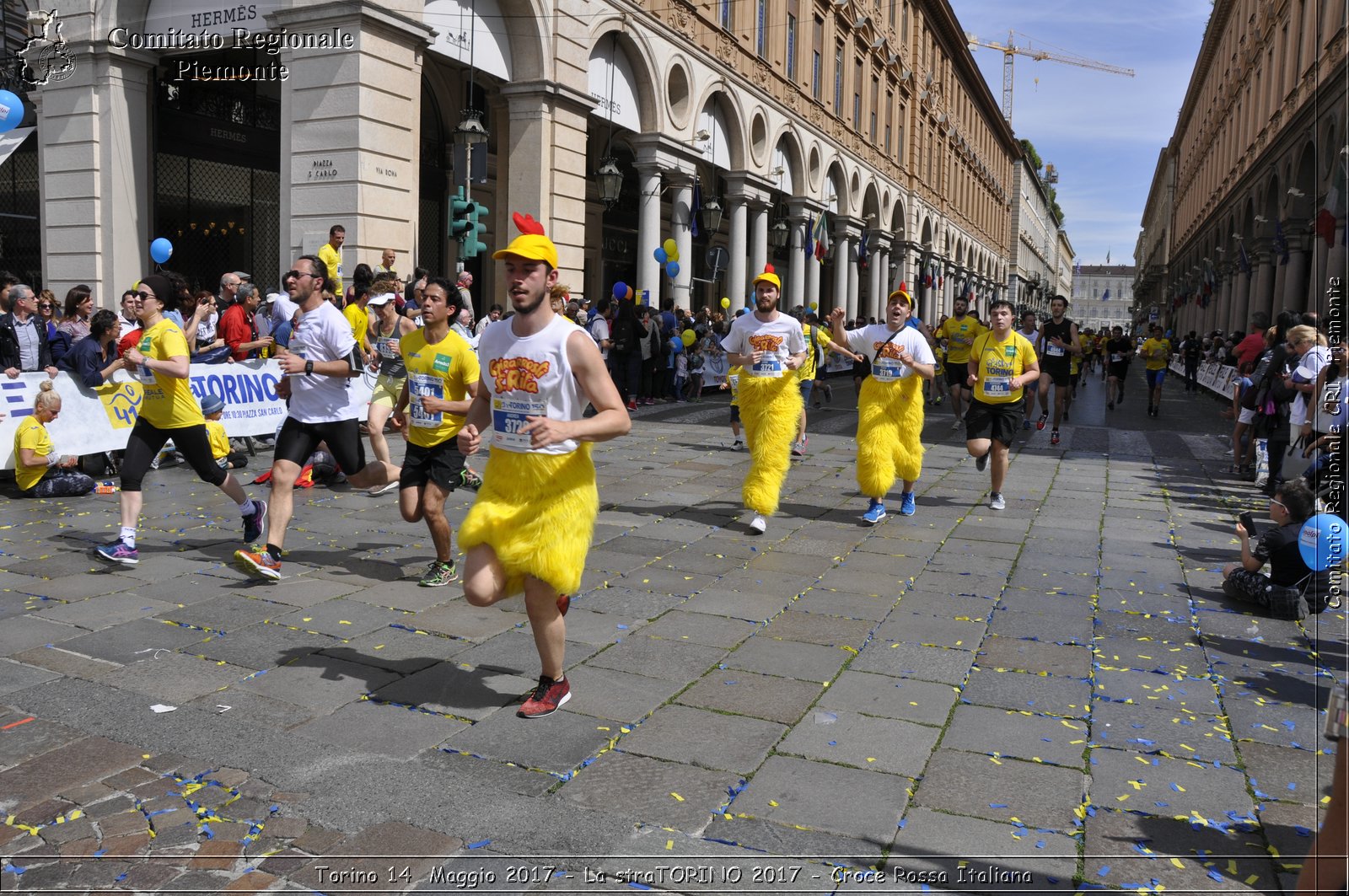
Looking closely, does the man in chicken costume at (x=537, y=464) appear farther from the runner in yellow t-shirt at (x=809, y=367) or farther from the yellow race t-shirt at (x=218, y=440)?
the runner in yellow t-shirt at (x=809, y=367)

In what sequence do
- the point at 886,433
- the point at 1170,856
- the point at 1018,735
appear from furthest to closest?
the point at 886,433, the point at 1018,735, the point at 1170,856

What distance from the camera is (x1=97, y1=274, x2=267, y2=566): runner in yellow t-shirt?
619cm

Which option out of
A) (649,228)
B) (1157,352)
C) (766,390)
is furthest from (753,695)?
(649,228)

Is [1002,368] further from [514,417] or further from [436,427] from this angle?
[514,417]

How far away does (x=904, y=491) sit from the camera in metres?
8.80

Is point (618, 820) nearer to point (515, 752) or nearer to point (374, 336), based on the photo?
point (515, 752)

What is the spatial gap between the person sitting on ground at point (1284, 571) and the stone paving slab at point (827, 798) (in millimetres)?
3475

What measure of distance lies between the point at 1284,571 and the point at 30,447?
9.39 m

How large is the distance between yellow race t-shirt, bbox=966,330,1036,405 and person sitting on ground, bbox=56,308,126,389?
7.80 meters

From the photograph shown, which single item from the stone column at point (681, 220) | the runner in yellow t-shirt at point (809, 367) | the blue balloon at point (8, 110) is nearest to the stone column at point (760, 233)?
the stone column at point (681, 220)

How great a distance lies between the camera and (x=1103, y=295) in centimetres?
18250

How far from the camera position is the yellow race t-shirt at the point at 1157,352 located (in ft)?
65.0

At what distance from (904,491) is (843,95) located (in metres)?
29.5

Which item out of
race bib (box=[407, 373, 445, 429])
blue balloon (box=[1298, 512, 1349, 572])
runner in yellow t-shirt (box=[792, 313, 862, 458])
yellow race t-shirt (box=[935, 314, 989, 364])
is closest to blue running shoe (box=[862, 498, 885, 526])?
runner in yellow t-shirt (box=[792, 313, 862, 458])
